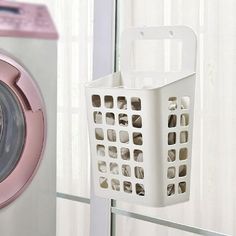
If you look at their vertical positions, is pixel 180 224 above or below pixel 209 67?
below

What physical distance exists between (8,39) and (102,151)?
52 cm

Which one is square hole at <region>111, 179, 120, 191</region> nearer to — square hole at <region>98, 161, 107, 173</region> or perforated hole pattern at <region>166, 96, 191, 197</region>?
square hole at <region>98, 161, 107, 173</region>

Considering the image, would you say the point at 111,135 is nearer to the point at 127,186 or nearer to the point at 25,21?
the point at 127,186

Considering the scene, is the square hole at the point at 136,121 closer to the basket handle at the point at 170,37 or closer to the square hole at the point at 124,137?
the square hole at the point at 124,137

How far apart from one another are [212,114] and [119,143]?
0.31m

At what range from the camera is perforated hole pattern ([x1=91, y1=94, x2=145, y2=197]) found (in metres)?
1.62

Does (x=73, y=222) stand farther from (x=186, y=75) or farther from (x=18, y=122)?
(x=186, y=75)

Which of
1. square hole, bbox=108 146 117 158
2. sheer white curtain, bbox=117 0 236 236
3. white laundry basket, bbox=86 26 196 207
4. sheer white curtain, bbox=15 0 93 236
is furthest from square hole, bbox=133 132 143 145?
sheer white curtain, bbox=15 0 93 236

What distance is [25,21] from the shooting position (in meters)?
1.93

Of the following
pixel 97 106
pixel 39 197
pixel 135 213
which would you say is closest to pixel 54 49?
pixel 97 106

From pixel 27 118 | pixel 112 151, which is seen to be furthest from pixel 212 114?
pixel 27 118

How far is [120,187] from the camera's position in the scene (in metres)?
1.70

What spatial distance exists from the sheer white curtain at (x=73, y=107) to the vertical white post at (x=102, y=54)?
0.09 meters

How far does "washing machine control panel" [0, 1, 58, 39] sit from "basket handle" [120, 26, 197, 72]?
32 cm
